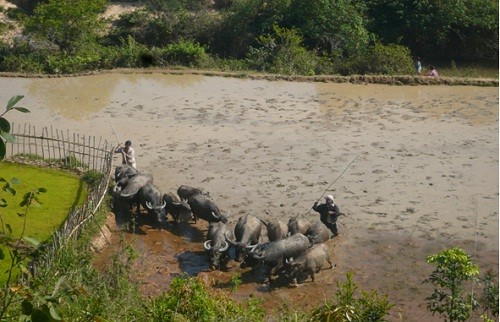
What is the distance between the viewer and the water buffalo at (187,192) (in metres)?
13.6

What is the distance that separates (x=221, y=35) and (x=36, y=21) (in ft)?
21.9

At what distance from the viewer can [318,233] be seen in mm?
12086

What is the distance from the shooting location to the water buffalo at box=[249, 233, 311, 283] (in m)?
11.1

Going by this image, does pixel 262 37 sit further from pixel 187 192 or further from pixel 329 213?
pixel 329 213

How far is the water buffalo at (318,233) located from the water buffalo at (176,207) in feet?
7.44

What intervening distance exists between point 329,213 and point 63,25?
16939 mm

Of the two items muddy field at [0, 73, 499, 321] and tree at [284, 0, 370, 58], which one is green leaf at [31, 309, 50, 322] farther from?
tree at [284, 0, 370, 58]

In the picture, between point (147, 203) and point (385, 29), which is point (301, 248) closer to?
point (147, 203)

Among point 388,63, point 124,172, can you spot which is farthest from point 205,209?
point 388,63

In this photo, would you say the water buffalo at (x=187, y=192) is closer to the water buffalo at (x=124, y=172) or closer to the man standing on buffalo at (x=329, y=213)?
the water buffalo at (x=124, y=172)

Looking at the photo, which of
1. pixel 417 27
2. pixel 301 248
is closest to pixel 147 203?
pixel 301 248

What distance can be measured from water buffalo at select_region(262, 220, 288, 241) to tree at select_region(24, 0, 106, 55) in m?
16.4

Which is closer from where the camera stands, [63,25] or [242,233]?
[242,233]

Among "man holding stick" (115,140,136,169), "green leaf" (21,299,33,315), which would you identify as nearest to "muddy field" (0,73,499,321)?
"man holding stick" (115,140,136,169)
